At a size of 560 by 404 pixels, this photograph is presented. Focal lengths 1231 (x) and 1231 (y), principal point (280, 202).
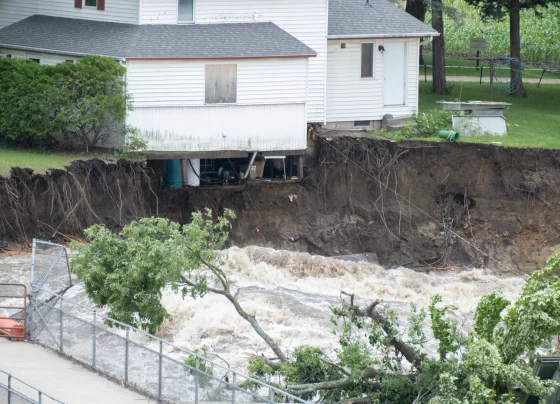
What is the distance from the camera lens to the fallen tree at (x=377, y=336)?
883 inches

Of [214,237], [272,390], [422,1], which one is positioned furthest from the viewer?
[422,1]

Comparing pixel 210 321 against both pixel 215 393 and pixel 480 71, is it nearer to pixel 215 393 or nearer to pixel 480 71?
pixel 215 393

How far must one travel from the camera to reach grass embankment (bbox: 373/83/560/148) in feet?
138

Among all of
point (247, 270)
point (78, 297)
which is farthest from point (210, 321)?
point (247, 270)

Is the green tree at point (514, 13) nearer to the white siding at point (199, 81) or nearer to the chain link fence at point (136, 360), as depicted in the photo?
the white siding at point (199, 81)

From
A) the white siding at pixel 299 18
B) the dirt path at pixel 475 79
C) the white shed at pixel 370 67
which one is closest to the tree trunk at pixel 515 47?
the dirt path at pixel 475 79

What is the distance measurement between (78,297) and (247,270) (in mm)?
6265

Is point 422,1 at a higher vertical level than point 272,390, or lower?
higher

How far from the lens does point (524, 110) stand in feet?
153

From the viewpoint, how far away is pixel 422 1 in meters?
49.8

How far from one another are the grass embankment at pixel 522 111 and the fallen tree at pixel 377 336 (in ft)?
57.6

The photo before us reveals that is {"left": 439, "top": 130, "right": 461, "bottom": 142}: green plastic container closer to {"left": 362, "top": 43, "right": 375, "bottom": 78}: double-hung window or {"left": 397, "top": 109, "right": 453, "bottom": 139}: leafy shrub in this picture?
{"left": 397, "top": 109, "right": 453, "bottom": 139}: leafy shrub

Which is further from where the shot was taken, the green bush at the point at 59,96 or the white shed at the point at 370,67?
the white shed at the point at 370,67

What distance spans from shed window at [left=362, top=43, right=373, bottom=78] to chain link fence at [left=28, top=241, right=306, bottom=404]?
17.8 m
